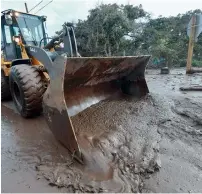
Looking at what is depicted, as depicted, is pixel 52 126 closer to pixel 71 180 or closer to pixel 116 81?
pixel 71 180

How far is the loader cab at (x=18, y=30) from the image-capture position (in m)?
4.55

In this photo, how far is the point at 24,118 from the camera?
3.78m

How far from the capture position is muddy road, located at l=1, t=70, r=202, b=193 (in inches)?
77.9

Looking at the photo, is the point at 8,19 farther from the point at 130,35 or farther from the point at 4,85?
the point at 130,35

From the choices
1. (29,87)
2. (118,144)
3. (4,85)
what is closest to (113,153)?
(118,144)

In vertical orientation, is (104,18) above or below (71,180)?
above

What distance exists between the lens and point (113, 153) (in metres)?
2.36

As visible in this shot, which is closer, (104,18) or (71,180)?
(71,180)

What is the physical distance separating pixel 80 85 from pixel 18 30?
215 centimetres

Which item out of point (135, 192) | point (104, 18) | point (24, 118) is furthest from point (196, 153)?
point (104, 18)

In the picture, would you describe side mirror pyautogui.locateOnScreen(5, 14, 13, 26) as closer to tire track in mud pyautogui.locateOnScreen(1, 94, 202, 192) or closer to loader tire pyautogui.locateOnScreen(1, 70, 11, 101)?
loader tire pyautogui.locateOnScreen(1, 70, 11, 101)

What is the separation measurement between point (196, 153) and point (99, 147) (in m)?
1.13

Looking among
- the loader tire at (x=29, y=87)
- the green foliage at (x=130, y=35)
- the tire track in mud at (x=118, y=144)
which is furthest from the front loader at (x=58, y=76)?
the green foliage at (x=130, y=35)

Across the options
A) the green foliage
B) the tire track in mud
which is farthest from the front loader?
the green foliage
